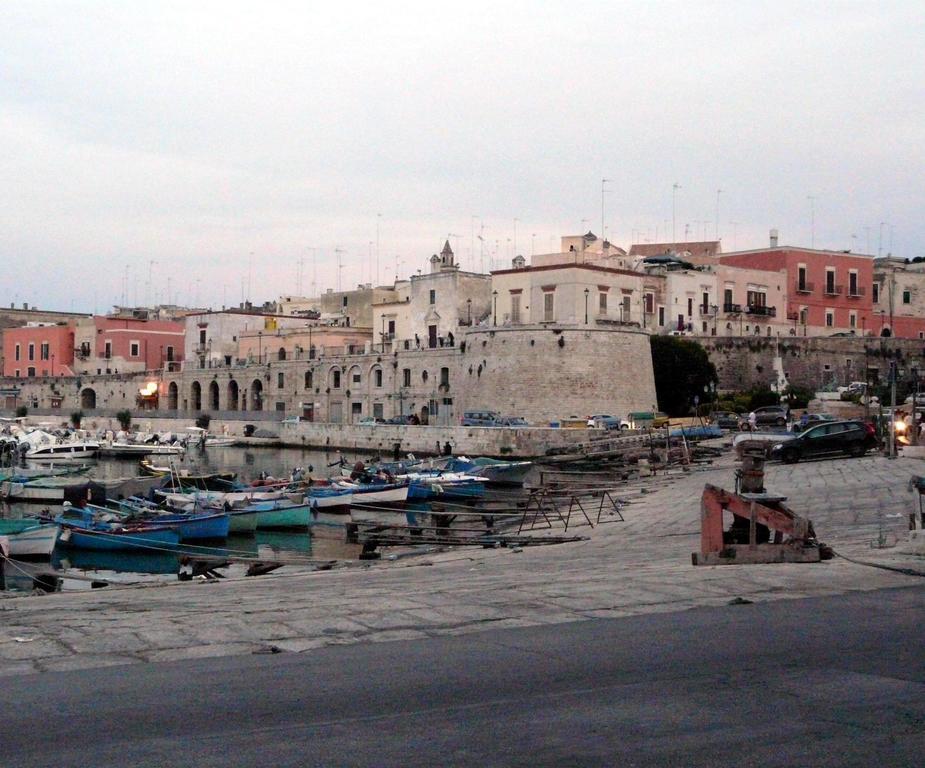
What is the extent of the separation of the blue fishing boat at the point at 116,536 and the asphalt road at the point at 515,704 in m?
16.1

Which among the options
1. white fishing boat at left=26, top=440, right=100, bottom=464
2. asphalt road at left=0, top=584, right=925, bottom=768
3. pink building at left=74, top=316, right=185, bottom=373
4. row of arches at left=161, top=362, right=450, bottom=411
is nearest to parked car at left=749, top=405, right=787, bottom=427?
row of arches at left=161, top=362, right=450, bottom=411

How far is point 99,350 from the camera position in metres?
79.4

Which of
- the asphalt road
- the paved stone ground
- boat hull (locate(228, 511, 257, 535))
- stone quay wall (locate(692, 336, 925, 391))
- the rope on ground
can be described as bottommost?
boat hull (locate(228, 511, 257, 535))

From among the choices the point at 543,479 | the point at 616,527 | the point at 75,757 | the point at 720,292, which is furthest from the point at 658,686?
the point at 720,292

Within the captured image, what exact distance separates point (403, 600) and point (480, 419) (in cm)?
4078

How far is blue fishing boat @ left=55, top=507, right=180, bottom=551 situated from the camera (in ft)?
74.8

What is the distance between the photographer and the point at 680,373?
5616cm

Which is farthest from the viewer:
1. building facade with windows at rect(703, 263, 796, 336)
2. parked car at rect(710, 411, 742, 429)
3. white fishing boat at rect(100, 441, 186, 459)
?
building facade with windows at rect(703, 263, 796, 336)

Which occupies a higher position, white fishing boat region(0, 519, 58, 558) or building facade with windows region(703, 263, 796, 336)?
building facade with windows region(703, 263, 796, 336)

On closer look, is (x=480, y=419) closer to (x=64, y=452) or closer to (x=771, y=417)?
(x=771, y=417)

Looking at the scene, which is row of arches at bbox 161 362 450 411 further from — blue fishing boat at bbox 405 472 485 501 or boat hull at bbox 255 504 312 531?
boat hull at bbox 255 504 312 531

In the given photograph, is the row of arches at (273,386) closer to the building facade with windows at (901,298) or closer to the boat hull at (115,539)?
the building facade with windows at (901,298)

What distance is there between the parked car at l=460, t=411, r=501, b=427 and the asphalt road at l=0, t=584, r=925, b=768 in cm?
4143

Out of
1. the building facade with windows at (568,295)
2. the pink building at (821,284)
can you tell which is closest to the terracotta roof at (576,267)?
the building facade with windows at (568,295)
